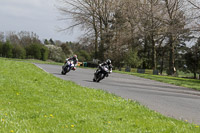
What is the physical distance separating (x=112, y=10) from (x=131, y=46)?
24.7 feet

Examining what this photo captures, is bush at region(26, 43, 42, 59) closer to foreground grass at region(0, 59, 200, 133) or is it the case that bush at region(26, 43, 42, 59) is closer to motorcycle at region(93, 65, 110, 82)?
motorcycle at region(93, 65, 110, 82)

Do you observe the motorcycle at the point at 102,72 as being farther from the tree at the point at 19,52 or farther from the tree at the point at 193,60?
the tree at the point at 19,52

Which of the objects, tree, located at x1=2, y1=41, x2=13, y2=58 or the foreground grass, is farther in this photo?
tree, located at x1=2, y1=41, x2=13, y2=58

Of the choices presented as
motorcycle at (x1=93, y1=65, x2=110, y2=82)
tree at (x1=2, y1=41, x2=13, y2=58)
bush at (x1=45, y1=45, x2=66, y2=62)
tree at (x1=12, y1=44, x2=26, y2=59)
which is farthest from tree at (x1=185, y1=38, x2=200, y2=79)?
motorcycle at (x1=93, y1=65, x2=110, y2=82)

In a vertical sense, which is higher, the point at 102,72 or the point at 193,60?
the point at 193,60

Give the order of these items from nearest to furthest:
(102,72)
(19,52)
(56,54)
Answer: (102,72), (19,52), (56,54)

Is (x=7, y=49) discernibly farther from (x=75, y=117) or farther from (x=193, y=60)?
(x=75, y=117)

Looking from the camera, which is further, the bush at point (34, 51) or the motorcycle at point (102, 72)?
the bush at point (34, 51)

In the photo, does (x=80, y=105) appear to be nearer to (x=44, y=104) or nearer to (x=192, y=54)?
(x=44, y=104)

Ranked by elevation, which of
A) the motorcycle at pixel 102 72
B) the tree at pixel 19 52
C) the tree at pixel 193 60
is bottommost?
the motorcycle at pixel 102 72

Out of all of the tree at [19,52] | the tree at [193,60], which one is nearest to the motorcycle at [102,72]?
the tree at [193,60]

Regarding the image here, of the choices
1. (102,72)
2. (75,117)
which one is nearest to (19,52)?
(102,72)

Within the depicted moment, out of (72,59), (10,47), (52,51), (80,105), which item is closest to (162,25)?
(72,59)

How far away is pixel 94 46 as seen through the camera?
56.0 meters
